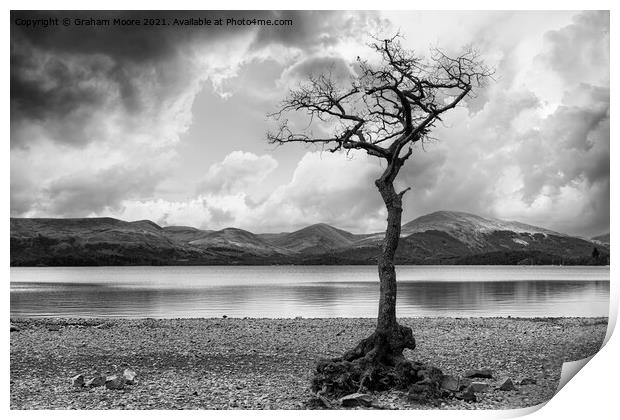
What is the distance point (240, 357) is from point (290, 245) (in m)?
123

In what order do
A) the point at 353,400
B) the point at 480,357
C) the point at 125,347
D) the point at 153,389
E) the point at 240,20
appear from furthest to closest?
the point at 125,347, the point at 480,357, the point at 240,20, the point at 153,389, the point at 353,400

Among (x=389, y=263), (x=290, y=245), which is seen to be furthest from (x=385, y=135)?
(x=290, y=245)

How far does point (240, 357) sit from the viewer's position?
13.5 m

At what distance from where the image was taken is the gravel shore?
32.9ft

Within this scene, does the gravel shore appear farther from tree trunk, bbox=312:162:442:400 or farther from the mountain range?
the mountain range

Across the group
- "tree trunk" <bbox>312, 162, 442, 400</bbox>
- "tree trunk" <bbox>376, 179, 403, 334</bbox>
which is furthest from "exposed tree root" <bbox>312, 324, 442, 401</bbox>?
"tree trunk" <bbox>376, 179, 403, 334</bbox>

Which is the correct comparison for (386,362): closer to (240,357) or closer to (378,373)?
(378,373)

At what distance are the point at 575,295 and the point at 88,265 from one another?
101 metres

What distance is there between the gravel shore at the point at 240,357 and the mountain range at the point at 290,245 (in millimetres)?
58060

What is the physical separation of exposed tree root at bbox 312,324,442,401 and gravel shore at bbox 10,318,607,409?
0.23 metres

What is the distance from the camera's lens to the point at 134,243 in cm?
11950

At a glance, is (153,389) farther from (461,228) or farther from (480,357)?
(461,228)
